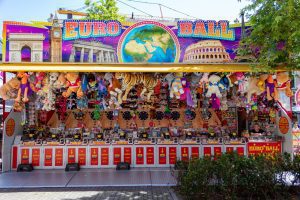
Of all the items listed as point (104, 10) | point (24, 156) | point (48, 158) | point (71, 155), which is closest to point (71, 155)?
point (71, 155)

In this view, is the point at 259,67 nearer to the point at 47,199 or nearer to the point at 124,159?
the point at 124,159

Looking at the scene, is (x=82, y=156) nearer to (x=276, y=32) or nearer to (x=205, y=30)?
(x=205, y=30)

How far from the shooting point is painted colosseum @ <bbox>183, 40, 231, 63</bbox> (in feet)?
29.5

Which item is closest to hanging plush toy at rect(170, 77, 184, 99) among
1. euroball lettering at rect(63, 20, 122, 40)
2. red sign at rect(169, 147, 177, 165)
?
red sign at rect(169, 147, 177, 165)

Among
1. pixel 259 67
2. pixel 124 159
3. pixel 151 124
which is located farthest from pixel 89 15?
pixel 259 67

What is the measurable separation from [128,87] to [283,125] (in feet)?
18.8

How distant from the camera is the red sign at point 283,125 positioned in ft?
30.8

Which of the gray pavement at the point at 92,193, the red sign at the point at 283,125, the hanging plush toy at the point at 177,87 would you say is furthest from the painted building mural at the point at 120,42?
the gray pavement at the point at 92,193

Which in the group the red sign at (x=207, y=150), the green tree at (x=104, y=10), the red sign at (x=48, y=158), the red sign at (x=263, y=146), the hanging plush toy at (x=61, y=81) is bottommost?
the red sign at (x=48, y=158)

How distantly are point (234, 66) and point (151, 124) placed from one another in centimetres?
A: 406

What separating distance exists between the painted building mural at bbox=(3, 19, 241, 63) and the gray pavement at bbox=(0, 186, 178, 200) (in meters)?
4.23

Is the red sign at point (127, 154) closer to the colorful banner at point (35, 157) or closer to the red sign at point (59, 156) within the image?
the red sign at point (59, 156)

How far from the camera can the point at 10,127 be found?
9086 millimetres

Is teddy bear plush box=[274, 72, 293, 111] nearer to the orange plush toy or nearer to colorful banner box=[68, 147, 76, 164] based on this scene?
the orange plush toy
